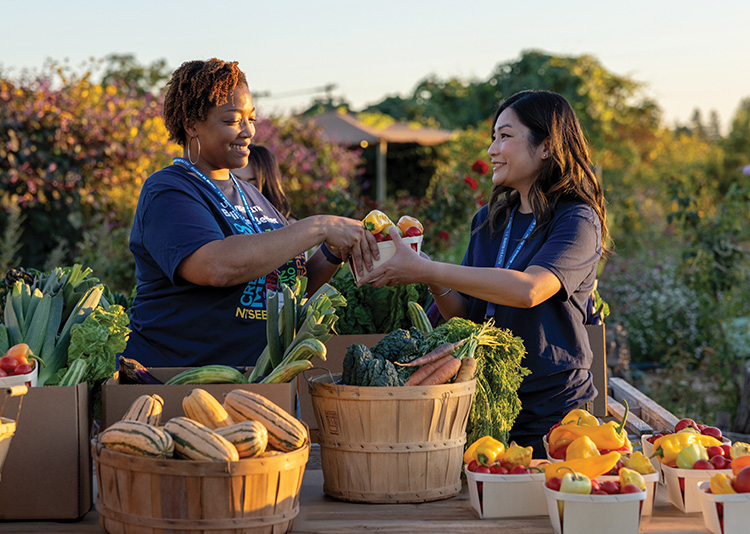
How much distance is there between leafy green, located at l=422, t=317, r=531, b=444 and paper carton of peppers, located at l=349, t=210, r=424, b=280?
1.25ft

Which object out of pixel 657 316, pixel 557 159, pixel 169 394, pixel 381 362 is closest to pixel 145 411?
pixel 169 394

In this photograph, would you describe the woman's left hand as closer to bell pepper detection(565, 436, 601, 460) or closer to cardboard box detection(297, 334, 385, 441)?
cardboard box detection(297, 334, 385, 441)

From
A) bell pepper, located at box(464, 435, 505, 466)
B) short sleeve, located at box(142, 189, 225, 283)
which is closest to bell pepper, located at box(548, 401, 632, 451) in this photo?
bell pepper, located at box(464, 435, 505, 466)

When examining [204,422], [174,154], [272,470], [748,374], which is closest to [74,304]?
Answer: [204,422]

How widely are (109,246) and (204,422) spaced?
5.87 m

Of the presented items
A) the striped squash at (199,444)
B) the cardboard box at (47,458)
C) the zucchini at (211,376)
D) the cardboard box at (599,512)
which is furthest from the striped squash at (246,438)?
the cardboard box at (599,512)

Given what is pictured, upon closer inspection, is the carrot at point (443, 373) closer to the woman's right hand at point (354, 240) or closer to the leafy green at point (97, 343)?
the woman's right hand at point (354, 240)

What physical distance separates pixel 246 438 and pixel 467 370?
647 mm

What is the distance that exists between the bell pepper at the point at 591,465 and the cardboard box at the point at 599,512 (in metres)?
0.11

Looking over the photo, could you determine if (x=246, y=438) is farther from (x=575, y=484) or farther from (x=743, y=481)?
(x=743, y=481)

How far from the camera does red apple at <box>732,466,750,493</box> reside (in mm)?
1819

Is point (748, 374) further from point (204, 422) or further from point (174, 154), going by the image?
point (174, 154)

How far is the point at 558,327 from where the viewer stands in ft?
8.71

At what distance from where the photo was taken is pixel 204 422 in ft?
6.13
